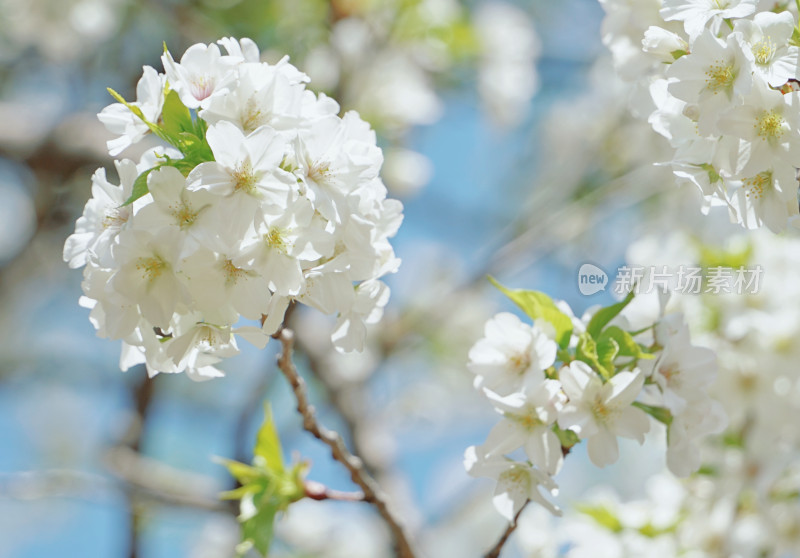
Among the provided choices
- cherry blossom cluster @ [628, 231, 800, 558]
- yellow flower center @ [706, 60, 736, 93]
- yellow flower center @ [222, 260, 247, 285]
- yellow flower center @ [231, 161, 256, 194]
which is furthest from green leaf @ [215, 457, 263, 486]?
cherry blossom cluster @ [628, 231, 800, 558]

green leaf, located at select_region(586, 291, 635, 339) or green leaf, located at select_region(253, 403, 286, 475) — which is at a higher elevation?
green leaf, located at select_region(586, 291, 635, 339)

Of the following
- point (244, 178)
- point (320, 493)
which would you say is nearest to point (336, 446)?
point (320, 493)

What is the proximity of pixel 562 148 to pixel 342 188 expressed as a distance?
4081 millimetres

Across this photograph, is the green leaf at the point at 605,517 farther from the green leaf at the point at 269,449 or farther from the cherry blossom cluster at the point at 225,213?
the cherry blossom cluster at the point at 225,213

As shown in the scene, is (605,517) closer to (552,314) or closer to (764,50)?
(552,314)

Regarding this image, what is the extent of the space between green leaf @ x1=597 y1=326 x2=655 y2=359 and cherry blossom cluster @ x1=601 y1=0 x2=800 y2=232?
220mm

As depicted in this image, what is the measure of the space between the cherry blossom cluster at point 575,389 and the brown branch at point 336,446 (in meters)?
0.23

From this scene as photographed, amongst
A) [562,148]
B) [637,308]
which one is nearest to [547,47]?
[562,148]

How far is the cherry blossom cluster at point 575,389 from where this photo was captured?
107cm

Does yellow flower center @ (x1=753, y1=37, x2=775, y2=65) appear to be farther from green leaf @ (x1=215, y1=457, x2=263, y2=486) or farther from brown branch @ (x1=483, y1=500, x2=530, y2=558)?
green leaf @ (x1=215, y1=457, x2=263, y2=486)

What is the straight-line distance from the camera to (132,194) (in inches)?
37.8

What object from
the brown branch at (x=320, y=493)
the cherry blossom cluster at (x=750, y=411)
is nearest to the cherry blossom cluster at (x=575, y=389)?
the brown branch at (x=320, y=493)

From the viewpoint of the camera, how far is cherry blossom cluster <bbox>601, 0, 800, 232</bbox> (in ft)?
3.27

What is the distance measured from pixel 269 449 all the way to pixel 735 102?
3.09ft
